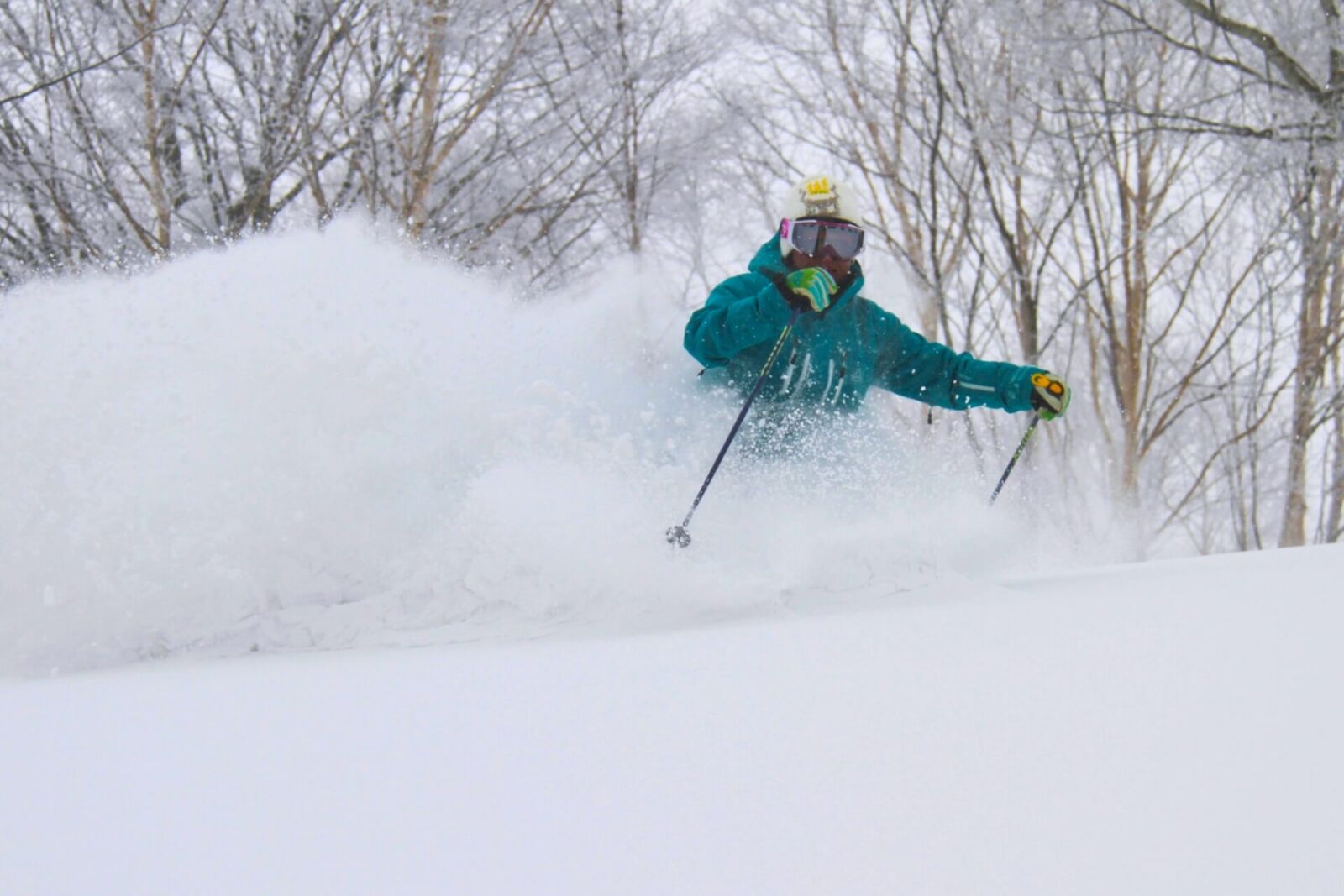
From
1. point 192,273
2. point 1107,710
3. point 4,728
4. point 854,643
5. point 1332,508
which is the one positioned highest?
point 1332,508

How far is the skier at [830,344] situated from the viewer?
13.2ft

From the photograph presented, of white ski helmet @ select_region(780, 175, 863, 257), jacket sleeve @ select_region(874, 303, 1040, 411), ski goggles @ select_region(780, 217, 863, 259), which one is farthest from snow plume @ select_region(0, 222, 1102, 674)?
white ski helmet @ select_region(780, 175, 863, 257)

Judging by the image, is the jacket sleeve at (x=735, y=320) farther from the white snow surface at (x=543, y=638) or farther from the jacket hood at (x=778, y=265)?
the white snow surface at (x=543, y=638)

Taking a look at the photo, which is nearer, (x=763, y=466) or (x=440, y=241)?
(x=763, y=466)

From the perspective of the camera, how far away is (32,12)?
712 cm

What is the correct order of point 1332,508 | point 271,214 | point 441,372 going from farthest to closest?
point 1332,508, point 271,214, point 441,372

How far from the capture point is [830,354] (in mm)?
4336

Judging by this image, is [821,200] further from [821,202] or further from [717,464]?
[717,464]

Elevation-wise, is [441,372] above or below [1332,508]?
below

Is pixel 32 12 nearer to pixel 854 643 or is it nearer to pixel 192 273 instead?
pixel 192 273

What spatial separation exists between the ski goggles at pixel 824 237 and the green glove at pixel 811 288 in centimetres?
44

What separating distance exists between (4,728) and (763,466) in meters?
2.75

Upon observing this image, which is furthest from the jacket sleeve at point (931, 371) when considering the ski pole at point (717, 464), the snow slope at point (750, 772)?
the snow slope at point (750, 772)

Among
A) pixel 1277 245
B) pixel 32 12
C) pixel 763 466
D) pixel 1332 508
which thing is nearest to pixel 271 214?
pixel 32 12
